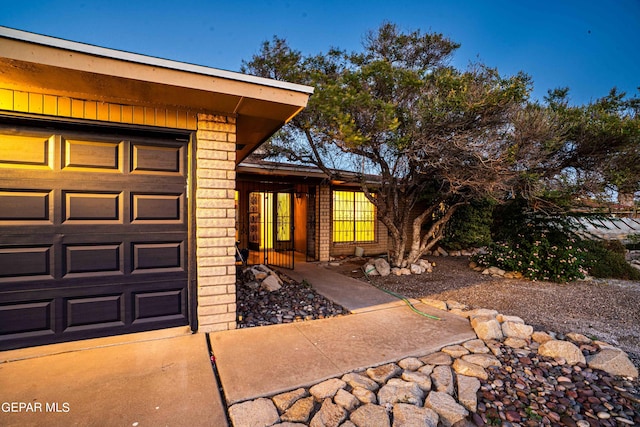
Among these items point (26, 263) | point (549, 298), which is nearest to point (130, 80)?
point (26, 263)

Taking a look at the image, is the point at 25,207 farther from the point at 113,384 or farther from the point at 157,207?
the point at 113,384

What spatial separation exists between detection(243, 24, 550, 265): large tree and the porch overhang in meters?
1.87

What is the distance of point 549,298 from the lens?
16.4ft

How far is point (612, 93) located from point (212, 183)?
8.88m

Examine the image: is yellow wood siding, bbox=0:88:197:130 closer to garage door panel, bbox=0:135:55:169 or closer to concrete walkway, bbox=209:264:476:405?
garage door panel, bbox=0:135:55:169

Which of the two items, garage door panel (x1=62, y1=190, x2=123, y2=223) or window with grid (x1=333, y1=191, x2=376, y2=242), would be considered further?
window with grid (x1=333, y1=191, x2=376, y2=242)

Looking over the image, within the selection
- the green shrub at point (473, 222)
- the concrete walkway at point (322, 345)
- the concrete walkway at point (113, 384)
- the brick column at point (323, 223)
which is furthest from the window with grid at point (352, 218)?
the concrete walkway at point (113, 384)

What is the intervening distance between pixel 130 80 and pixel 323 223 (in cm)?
658

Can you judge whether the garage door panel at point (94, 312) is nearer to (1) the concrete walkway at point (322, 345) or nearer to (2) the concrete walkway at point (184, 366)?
(2) the concrete walkway at point (184, 366)

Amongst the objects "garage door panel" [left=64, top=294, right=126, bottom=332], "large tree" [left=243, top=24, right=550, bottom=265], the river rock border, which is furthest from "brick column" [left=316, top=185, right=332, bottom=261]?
"garage door panel" [left=64, top=294, right=126, bottom=332]

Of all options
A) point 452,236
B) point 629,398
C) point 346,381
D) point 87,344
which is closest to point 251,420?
point 346,381

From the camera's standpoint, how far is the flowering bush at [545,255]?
620 centimetres

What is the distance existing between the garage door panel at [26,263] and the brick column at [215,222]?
4.08 feet

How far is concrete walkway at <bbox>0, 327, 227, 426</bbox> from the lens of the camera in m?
1.84
